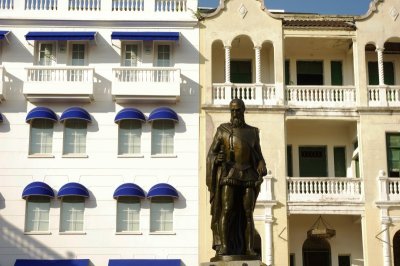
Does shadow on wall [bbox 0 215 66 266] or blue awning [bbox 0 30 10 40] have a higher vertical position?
blue awning [bbox 0 30 10 40]

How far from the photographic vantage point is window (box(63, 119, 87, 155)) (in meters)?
30.1

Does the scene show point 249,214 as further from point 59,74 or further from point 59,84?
point 59,74

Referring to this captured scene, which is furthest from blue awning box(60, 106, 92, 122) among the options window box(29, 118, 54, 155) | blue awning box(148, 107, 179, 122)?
blue awning box(148, 107, 179, 122)

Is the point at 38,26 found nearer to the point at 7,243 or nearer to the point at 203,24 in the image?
the point at 203,24

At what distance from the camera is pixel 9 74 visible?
30.6m

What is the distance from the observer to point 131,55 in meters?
31.2

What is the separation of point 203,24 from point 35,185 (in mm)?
10292

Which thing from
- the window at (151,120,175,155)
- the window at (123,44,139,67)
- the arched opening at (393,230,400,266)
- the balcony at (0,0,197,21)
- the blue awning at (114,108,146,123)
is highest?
the balcony at (0,0,197,21)

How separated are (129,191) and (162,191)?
1.37 meters

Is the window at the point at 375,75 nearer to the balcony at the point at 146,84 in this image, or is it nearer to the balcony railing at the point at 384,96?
the balcony railing at the point at 384,96

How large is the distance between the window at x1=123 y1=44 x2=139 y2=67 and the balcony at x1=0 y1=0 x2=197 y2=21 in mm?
1300

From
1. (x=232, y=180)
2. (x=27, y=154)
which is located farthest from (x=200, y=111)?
(x=232, y=180)

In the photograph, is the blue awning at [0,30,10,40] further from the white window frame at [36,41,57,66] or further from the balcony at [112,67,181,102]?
the balcony at [112,67,181,102]

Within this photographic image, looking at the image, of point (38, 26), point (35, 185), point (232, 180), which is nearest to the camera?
point (232, 180)
